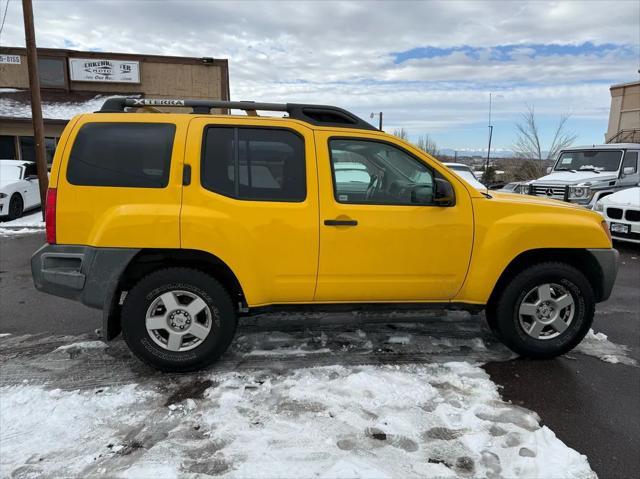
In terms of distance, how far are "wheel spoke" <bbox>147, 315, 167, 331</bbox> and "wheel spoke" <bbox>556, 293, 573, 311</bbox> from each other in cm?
323

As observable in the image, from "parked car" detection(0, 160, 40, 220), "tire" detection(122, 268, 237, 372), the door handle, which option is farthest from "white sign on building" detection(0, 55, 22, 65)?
the door handle

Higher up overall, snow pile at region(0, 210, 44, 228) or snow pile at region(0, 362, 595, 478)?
snow pile at region(0, 210, 44, 228)

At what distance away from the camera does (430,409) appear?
10.3 feet

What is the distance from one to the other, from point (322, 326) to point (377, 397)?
1373 millimetres

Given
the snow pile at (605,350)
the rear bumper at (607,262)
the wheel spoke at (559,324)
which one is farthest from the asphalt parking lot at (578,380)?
the rear bumper at (607,262)

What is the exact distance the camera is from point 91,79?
22.1 m

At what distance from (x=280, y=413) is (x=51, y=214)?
2.18 m

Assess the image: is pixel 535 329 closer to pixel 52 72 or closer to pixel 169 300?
pixel 169 300

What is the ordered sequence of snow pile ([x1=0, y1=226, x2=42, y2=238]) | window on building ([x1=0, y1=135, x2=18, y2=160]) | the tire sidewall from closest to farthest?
the tire sidewall → snow pile ([x1=0, y1=226, x2=42, y2=238]) → window on building ([x1=0, y1=135, x2=18, y2=160])

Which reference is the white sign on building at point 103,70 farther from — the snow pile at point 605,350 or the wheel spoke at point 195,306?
the snow pile at point 605,350

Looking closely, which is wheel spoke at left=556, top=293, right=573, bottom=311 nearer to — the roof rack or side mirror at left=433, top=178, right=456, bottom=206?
side mirror at left=433, top=178, right=456, bottom=206

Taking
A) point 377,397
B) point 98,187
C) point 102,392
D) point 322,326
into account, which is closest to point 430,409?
point 377,397

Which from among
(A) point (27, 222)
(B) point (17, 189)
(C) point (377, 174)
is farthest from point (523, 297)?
(B) point (17, 189)

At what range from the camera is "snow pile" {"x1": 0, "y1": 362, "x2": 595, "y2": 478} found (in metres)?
2.56
